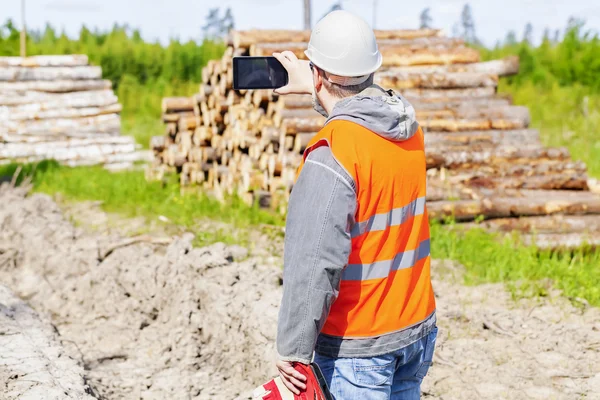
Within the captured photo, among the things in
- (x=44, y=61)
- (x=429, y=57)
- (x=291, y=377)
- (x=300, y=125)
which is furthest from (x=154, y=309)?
(x=44, y=61)

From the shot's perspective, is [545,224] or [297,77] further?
[545,224]

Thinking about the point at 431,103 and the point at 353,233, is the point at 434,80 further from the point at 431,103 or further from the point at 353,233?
the point at 353,233

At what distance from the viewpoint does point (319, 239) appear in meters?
2.52

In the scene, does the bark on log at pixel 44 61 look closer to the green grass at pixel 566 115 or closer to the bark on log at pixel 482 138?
the bark on log at pixel 482 138

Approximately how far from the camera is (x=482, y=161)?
8.41 m

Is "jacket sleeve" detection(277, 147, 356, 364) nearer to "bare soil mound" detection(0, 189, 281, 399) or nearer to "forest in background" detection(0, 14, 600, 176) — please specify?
"bare soil mound" detection(0, 189, 281, 399)

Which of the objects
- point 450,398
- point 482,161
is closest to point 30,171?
point 482,161

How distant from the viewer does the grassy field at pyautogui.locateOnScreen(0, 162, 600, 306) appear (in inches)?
259

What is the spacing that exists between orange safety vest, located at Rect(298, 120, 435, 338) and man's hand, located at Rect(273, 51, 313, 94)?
0.43m

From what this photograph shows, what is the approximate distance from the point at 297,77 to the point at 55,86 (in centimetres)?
1316

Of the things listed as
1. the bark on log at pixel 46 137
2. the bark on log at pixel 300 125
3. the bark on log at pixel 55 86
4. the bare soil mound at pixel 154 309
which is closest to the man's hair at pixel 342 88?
the bare soil mound at pixel 154 309

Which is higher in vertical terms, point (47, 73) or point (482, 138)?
point (47, 73)

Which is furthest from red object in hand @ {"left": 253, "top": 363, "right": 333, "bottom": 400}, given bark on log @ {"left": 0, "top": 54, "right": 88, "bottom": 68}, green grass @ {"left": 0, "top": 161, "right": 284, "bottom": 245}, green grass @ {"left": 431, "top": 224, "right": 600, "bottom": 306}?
bark on log @ {"left": 0, "top": 54, "right": 88, "bottom": 68}

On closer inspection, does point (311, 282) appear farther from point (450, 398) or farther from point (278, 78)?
point (450, 398)
